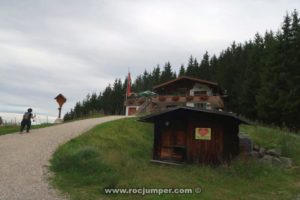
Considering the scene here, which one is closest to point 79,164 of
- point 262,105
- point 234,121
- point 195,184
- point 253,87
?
point 195,184

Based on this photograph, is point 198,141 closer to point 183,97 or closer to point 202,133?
point 202,133

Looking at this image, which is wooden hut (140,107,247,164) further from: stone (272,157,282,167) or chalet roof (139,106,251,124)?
stone (272,157,282,167)

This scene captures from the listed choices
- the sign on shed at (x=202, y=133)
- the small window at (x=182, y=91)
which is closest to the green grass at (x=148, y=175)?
the sign on shed at (x=202, y=133)

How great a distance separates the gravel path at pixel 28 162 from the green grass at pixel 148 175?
0.56 m

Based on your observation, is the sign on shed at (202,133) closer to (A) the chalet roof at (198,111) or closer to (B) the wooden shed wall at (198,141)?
(B) the wooden shed wall at (198,141)

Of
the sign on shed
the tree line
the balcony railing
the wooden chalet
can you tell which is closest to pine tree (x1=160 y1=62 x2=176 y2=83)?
the tree line

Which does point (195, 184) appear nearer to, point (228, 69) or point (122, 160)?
point (122, 160)

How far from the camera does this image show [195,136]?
16953mm

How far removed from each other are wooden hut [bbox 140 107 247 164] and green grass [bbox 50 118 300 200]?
3.02 feet

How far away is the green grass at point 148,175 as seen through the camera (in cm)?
1093

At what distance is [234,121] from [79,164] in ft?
28.6

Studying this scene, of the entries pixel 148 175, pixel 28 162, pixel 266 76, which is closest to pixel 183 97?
pixel 266 76

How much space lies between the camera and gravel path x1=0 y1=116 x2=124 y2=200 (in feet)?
31.9

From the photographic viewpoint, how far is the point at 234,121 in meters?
17.5
